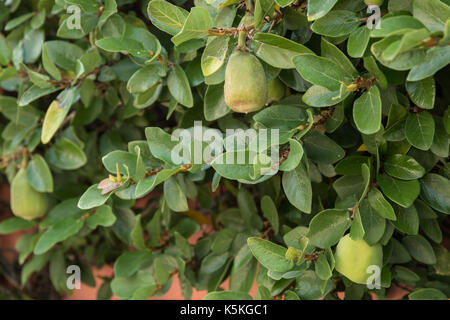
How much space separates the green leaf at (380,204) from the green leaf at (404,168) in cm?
3

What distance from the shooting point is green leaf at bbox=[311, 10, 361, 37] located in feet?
1.73

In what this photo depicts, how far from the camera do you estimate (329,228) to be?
1.85 ft

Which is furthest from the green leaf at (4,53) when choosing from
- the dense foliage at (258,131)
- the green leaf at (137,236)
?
the green leaf at (137,236)

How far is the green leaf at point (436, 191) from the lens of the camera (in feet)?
1.87

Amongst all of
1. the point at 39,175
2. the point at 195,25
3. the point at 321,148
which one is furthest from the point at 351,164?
the point at 39,175

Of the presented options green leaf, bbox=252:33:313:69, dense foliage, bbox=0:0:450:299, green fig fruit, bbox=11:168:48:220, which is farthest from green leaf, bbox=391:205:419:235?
green fig fruit, bbox=11:168:48:220

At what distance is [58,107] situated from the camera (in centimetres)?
70

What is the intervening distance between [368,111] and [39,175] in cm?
54

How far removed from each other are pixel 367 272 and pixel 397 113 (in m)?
0.18
